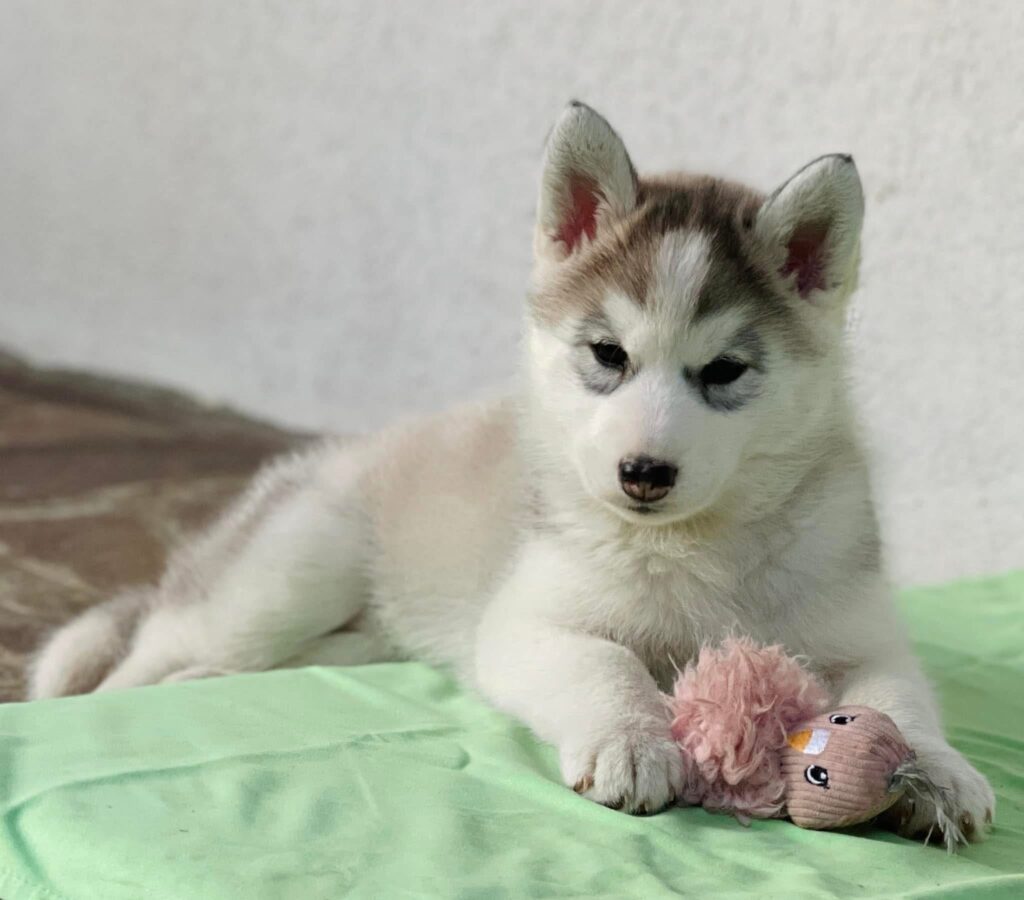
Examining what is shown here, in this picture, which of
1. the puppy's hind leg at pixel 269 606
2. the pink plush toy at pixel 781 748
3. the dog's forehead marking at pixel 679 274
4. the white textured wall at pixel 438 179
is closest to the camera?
the pink plush toy at pixel 781 748

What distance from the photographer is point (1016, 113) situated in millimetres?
3656

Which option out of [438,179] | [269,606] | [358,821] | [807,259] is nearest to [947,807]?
[358,821]

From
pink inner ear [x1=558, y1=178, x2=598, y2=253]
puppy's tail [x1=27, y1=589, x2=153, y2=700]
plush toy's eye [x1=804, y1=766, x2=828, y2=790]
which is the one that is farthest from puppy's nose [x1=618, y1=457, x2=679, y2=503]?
puppy's tail [x1=27, y1=589, x2=153, y2=700]

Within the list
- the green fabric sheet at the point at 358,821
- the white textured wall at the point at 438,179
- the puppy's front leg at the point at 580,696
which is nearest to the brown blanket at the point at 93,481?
the white textured wall at the point at 438,179

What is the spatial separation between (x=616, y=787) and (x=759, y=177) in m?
2.63

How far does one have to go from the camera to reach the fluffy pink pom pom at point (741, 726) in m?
2.08

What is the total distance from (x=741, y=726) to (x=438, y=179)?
3755mm

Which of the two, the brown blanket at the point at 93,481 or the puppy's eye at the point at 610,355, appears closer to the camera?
the puppy's eye at the point at 610,355

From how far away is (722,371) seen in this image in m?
2.22

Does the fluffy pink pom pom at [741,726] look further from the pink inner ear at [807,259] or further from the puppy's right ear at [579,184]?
the puppy's right ear at [579,184]

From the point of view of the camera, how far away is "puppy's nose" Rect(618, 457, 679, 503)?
6.81ft

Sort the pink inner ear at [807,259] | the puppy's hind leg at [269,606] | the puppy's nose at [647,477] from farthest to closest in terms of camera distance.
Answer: the puppy's hind leg at [269,606] → the pink inner ear at [807,259] → the puppy's nose at [647,477]

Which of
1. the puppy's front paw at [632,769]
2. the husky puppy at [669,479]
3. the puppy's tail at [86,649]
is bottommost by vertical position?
the puppy's tail at [86,649]

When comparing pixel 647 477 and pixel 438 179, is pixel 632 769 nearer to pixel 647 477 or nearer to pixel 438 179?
pixel 647 477
